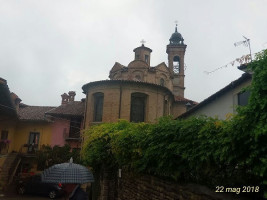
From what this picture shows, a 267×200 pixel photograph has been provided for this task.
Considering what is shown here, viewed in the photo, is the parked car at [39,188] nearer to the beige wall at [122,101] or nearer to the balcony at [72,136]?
the beige wall at [122,101]

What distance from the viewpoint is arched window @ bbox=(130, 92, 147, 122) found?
23.7 m

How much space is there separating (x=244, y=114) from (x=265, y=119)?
329 mm

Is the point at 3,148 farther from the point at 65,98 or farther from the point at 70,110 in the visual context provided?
the point at 65,98

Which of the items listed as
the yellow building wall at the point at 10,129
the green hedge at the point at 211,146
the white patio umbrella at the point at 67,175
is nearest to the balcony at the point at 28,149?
the yellow building wall at the point at 10,129

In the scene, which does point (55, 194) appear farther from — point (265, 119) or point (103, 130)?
point (265, 119)

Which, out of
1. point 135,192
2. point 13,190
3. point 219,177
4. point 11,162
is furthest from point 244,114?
point 11,162

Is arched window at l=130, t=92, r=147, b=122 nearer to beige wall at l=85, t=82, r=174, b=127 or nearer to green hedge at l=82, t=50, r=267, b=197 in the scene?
beige wall at l=85, t=82, r=174, b=127

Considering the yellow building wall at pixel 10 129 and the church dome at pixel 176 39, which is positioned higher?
the church dome at pixel 176 39

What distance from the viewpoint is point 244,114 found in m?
3.60

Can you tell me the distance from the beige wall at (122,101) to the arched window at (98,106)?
347 mm

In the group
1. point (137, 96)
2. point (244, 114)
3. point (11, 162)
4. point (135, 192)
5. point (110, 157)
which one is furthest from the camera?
point (11, 162)

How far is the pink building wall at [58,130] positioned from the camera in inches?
1195

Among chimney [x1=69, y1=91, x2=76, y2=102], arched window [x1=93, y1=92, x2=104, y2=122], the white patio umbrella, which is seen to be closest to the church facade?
arched window [x1=93, y1=92, x2=104, y2=122]

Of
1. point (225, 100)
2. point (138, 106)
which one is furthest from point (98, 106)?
point (225, 100)
